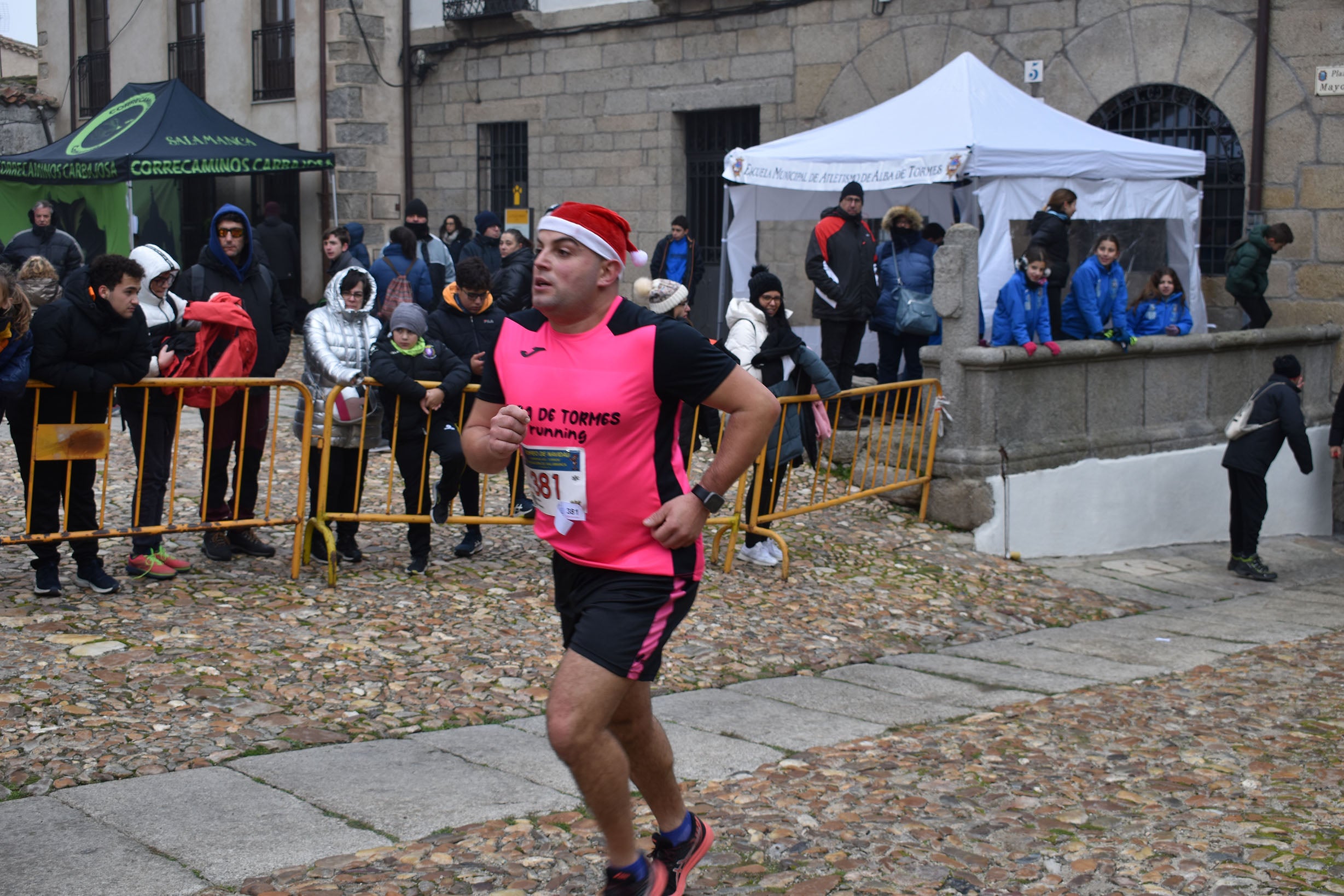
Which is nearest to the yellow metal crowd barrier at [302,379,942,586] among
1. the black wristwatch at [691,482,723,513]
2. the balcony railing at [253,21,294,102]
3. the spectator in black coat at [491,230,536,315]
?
the spectator in black coat at [491,230,536,315]

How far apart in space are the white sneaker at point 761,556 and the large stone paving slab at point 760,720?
2.54m

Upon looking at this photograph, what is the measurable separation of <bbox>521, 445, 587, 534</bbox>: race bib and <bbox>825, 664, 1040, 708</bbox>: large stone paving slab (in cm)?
324

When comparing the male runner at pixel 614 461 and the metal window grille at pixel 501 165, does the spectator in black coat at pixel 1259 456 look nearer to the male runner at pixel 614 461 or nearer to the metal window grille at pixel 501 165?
the male runner at pixel 614 461

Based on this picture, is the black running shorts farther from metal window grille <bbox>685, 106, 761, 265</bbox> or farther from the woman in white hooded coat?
metal window grille <bbox>685, 106, 761, 265</bbox>

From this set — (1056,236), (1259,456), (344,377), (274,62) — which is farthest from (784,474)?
(274,62)

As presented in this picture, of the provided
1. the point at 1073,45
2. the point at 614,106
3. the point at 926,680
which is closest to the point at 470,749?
the point at 926,680

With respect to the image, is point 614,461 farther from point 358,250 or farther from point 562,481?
point 358,250

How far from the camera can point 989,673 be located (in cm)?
705

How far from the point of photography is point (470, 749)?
5.22m

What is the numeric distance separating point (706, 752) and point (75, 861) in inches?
88.0

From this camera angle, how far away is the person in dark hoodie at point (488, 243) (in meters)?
14.5

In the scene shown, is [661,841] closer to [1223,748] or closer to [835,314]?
[1223,748]

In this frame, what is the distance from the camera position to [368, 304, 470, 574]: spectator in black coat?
7.76 m

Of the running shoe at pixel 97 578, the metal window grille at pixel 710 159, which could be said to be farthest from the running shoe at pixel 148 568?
the metal window grille at pixel 710 159
